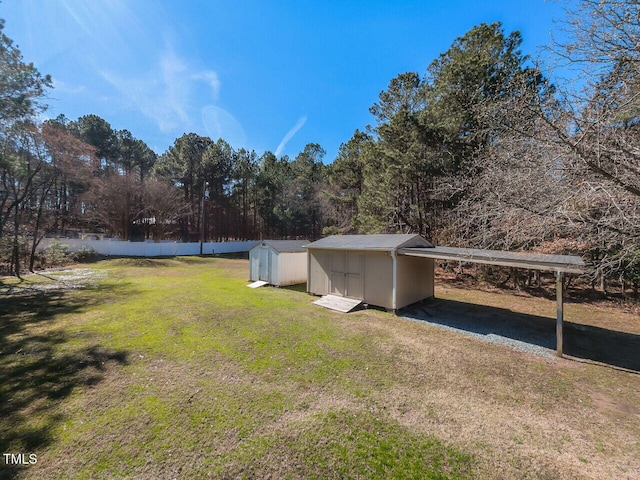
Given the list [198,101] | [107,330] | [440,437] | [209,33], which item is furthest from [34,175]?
[440,437]

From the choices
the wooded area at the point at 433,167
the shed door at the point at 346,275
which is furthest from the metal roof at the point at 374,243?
the wooded area at the point at 433,167

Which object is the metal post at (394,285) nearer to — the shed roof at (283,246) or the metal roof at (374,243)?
the metal roof at (374,243)

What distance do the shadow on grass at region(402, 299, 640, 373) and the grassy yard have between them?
550mm

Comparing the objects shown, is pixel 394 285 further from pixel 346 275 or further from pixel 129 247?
pixel 129 247

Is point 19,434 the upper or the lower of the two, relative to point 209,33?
lower

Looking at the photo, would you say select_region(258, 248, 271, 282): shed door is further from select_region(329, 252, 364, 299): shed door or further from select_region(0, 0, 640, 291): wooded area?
select_region(0, 0, 640, 291): wooded area

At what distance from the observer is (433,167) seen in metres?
12.8

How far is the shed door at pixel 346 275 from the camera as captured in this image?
8.73 metres

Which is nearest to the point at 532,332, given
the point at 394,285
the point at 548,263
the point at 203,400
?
the point at 548,263

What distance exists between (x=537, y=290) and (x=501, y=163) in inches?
389

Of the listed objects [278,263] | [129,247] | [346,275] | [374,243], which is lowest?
[346,275]

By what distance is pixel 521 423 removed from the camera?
128 inches

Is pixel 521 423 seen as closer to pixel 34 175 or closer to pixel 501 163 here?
pixel 501 163

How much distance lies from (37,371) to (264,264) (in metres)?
8.36
